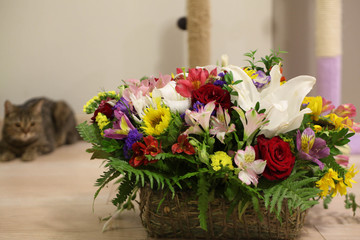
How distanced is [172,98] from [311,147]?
0.98 ft

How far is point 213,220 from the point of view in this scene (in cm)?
77

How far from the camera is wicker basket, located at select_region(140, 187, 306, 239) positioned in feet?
2.48

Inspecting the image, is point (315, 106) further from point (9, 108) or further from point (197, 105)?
point (9, 108)

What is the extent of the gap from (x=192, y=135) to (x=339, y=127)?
0.33 m

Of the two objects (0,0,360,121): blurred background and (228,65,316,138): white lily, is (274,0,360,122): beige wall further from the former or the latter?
(228,65,316,138): white lily

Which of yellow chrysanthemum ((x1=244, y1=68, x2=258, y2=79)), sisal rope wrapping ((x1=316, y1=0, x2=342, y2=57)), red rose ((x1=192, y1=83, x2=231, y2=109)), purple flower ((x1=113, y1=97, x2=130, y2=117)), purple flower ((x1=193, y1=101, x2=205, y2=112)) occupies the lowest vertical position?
purple flower ((x1=113, y1=97, x2=130, y2=117))

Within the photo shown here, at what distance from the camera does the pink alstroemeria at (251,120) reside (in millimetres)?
689

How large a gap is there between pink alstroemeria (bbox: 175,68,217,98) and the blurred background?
144cm

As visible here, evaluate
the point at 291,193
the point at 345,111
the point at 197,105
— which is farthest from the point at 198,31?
the point at 291,193

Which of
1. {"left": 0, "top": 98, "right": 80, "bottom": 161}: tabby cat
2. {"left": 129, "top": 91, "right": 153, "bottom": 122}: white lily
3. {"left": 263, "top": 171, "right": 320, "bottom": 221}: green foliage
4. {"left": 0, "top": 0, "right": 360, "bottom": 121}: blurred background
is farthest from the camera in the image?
{"left": 0, "top": 0, "right": 360, "bottom": 121}: blurred background

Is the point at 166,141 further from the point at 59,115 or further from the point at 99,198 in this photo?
the point at 59,115

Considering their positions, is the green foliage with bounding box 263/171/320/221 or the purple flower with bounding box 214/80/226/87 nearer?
the green foliage with bounding box 263/171/320/221

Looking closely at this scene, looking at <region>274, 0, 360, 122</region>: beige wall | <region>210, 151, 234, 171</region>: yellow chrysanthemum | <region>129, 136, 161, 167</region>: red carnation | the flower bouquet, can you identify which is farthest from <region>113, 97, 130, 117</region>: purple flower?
<region>274, 0, 360, 122</region>: beige wall

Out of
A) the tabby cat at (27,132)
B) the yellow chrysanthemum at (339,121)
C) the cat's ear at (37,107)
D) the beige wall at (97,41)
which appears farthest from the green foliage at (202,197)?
the beige wall at (97,41)
